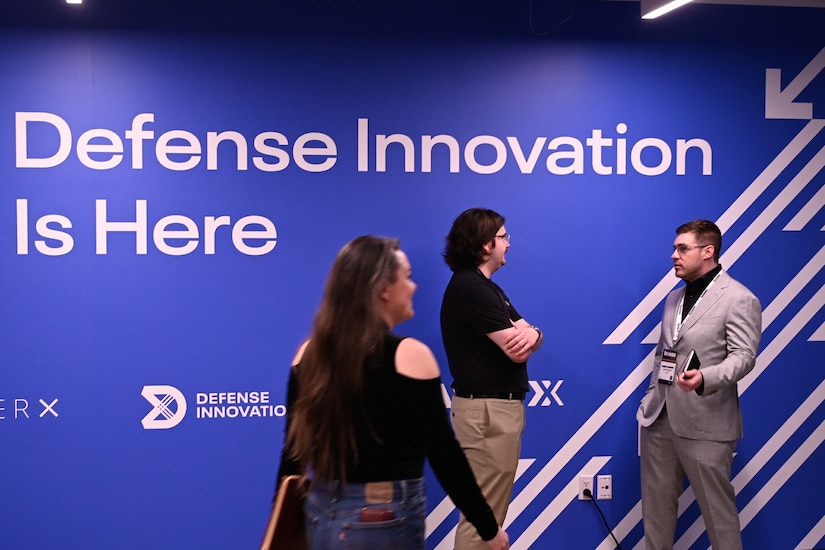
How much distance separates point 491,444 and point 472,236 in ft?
3.10

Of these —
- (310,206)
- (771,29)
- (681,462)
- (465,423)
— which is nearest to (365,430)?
(465,423)

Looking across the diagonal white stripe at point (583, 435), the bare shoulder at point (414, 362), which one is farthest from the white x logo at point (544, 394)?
the bare shoulder at point (414, 362)

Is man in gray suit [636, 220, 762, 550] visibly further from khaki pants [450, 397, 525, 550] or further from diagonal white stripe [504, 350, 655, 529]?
khaki pants [450, 397, 525, 550]

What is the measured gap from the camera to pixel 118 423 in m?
3.88

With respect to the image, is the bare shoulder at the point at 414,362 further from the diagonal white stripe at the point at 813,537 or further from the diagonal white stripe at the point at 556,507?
the diagonal white stripe at the point at 813,537

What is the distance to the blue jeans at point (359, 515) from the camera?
198 centimetres

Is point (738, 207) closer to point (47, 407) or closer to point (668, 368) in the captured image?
point (668, 368)

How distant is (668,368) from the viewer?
3801mm

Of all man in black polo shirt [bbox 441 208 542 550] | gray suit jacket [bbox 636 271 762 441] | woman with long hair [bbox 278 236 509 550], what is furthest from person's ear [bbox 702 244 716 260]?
woman with long hair [bbox 278 236 509 550]

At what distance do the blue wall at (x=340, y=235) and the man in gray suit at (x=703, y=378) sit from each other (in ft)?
1.05

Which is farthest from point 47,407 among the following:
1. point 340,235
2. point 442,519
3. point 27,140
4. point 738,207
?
point 738,207

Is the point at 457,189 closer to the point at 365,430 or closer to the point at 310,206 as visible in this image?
Answer: the point at 310,206

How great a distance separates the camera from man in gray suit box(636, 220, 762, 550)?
3.64 meters

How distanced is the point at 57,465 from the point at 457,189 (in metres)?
2.41
